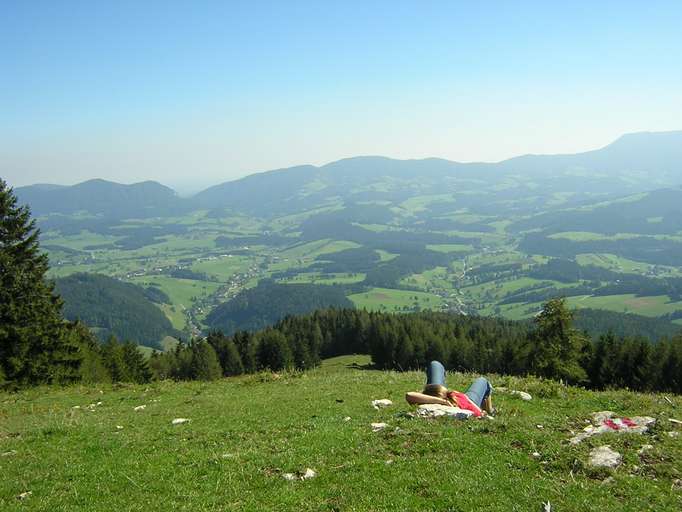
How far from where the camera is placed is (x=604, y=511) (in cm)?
831

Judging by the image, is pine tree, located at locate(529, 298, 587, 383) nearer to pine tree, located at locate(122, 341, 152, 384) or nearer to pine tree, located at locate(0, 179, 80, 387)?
pine tree, located at locate(0, 179, 80, 387)

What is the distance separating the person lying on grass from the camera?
48.3ft

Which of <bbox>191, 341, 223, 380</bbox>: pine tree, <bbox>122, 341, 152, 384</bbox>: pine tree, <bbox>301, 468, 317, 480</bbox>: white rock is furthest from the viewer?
<bbox>191, 341, 223, 380</bbox>: pine tree

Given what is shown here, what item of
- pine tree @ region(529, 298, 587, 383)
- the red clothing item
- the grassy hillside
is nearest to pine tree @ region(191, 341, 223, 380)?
pine tree @ region(529, 298, 587, 383)

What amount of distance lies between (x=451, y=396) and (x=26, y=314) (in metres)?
33.6

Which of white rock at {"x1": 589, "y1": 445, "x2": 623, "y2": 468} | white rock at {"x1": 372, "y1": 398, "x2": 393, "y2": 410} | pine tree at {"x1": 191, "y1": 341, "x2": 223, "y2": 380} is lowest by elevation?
pine tree at {"x1": 191, "y1": 341, "x2": 223, "y2": 380}

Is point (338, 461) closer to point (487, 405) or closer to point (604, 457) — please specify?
point (604, 457)

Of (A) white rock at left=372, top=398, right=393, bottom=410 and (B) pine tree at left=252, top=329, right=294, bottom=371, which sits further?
(B) pine tree at left=252, top=329, right=294, bottom=371

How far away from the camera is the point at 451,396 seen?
14898 millimetres

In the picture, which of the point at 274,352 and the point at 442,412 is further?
the point at 274,352

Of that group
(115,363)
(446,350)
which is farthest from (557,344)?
(115,363)

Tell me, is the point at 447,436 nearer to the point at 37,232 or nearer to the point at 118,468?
the point at 118,468

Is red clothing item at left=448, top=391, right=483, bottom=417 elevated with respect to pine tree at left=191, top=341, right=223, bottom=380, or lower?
elevated

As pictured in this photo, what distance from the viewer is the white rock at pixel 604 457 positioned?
1009cm
